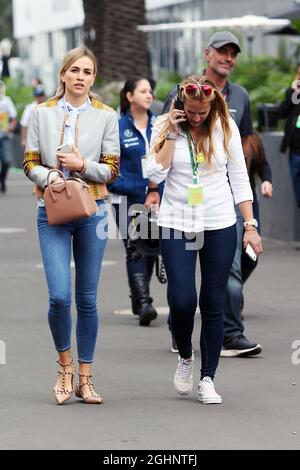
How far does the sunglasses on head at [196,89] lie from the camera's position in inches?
305

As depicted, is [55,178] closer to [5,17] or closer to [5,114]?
[5,114]

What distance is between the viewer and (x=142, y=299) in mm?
11227

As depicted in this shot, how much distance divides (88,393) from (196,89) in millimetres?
1687

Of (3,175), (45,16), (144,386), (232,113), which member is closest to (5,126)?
(3,175)

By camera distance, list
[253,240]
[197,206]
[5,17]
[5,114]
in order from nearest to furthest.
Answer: [197,206] → [253,240] → [5,114] → [5,17]

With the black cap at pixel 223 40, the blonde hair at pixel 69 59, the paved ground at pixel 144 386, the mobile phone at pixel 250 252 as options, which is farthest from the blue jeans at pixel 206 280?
the black cap at pixel 223 40

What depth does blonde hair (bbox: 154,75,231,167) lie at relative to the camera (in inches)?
308

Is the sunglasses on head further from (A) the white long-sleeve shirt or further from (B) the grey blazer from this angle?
(B) the grey blazer

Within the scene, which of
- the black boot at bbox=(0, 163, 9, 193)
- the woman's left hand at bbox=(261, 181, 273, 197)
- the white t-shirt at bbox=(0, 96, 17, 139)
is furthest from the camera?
the black boot at bbox=(0, 163, 9, 193)

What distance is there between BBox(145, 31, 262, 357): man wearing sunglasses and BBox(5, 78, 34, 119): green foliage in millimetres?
28767

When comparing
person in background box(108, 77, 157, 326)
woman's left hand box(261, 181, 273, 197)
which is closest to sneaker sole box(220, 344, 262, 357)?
woman's left hand box(261, 181, 273, 197)

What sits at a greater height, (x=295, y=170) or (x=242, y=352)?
(x=242, y=352)

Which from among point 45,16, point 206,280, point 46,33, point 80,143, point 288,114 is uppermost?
point 80,143

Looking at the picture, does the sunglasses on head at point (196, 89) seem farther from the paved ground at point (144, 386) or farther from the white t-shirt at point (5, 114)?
the white t-shirt at point (5, 114)
